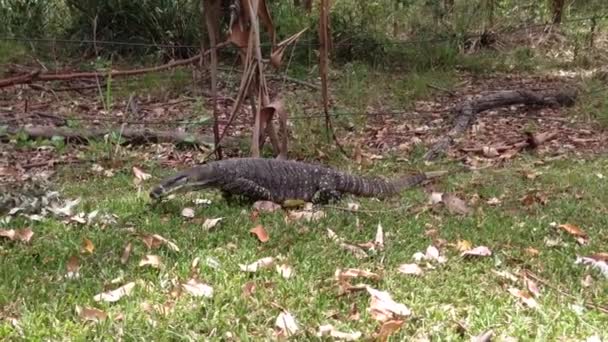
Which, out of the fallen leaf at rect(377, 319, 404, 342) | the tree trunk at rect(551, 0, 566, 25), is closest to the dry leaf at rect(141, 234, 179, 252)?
the fallen leaf at rect(377, 319, 404, 342)

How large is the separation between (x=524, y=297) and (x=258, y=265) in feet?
3.96

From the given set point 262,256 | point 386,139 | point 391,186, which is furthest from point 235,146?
point 262,256

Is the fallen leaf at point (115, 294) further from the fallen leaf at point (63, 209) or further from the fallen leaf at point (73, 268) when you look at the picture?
the fallen leaf at point (63, 209)

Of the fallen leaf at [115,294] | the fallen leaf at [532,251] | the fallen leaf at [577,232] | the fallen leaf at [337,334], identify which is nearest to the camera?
the fallen leaf at [337,334]

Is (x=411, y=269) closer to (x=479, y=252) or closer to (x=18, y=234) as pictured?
(x=479, y=252)

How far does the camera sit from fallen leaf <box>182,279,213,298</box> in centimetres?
285

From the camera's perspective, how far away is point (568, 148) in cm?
712

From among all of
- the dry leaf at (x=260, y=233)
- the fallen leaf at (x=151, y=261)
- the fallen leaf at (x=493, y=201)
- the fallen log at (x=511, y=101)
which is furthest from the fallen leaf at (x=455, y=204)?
the fallen log at (x=511, y=101)

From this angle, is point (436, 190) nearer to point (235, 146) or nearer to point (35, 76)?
point (235, 146)

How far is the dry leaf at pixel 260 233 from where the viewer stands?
3.71 m

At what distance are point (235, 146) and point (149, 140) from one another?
38.1 inches

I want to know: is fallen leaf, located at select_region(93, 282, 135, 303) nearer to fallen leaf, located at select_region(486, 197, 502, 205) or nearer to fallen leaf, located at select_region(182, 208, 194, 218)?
fallen leaf, located at select_region(182, 208, 194, 218)

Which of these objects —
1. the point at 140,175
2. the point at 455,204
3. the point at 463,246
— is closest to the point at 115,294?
the point at 463,246

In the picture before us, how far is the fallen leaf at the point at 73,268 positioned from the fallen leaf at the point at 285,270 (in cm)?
91
